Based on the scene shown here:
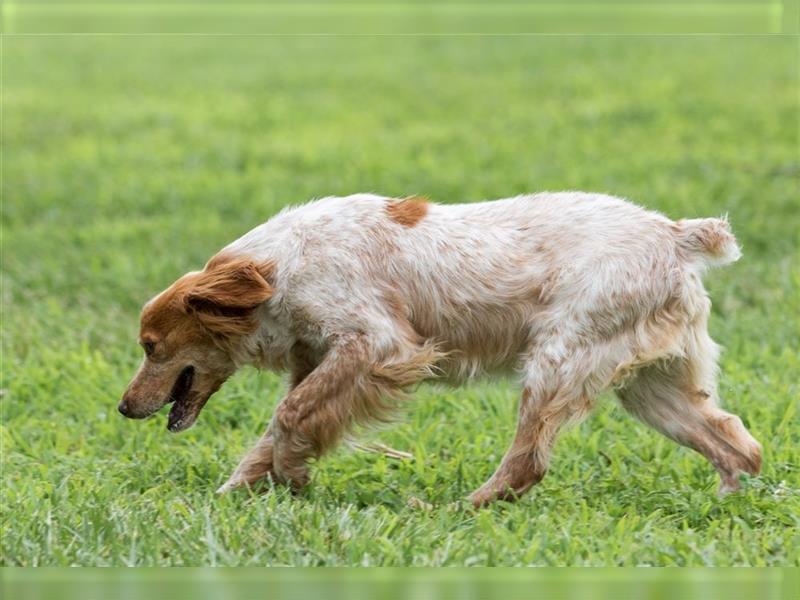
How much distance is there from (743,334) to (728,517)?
2.76 metres

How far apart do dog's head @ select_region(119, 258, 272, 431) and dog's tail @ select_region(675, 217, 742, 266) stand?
1633mm

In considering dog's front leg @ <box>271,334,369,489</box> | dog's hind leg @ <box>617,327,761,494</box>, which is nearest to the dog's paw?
dog's front leg @ <box>271,334,369,489</box>

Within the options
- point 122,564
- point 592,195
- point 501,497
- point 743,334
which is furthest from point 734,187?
point 122,564

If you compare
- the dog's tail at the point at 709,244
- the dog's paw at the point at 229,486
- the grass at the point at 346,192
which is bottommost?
the grass at the point at 346,192

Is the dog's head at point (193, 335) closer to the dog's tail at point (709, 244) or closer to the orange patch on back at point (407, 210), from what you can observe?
the orange patch on back at point (407, 210)

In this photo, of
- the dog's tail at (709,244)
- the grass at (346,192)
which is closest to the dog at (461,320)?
the dog's tail at (709,244)

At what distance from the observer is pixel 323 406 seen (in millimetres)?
5391

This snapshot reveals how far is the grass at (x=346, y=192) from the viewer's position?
4.88m

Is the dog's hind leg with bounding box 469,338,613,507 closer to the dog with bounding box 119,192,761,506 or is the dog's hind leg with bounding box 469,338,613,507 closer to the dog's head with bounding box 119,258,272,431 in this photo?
the dog with bounding box 119,192,761,506

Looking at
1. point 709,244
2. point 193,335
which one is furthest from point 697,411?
point 193,335

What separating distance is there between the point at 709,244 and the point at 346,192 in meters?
5.39

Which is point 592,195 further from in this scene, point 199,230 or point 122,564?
point 199,230

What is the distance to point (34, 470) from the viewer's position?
6.04 meters

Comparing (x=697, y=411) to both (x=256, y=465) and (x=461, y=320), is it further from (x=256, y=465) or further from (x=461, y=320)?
(x=256, y=465)
